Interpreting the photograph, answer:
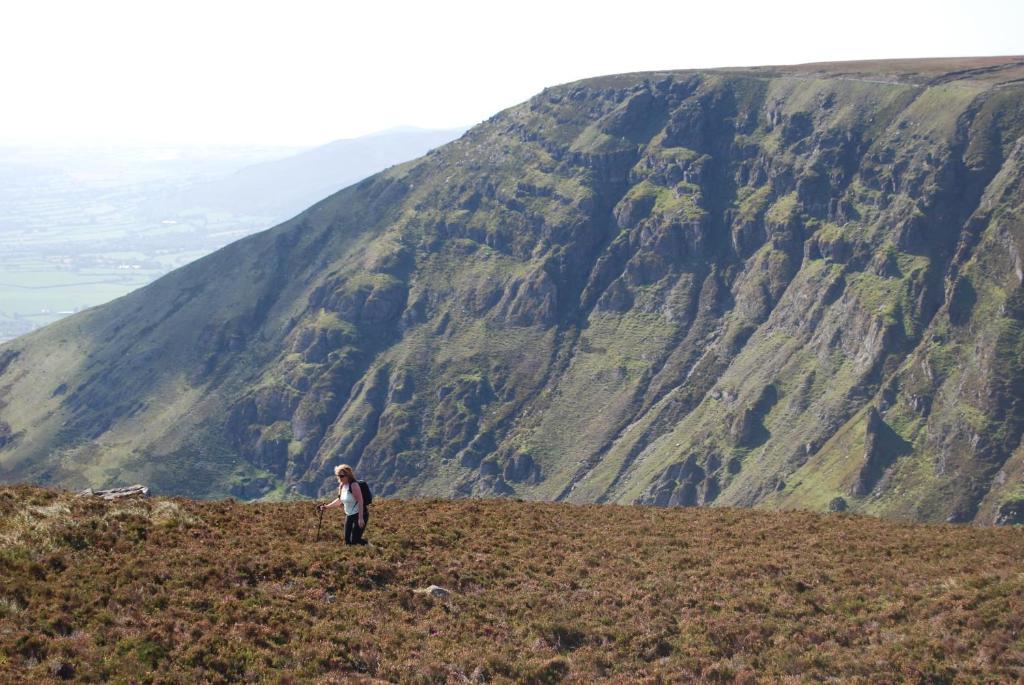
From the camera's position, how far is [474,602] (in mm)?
40719

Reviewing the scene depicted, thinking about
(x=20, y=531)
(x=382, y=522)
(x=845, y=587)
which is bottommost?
(x=845, y=587)

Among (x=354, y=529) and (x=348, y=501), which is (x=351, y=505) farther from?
(x=354, y=529)

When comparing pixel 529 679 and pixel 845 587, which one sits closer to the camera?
pixel 529 679

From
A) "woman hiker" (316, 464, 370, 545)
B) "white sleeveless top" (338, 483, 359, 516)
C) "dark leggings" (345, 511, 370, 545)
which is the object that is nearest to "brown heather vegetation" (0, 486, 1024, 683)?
"dark leggings" (345, 511, 370, 545)

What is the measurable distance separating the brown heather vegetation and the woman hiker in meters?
1.29

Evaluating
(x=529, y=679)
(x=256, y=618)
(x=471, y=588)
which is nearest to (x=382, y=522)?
(x=471, y=588)

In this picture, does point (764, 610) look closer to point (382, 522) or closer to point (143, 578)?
point (382, 522)

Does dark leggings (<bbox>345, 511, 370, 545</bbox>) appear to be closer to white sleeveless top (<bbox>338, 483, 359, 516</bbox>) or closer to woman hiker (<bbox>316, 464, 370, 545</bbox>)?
woman hiker (<bbox>316, 464, 370, 545</bbox>)

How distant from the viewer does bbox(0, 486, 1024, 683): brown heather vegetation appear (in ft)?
112

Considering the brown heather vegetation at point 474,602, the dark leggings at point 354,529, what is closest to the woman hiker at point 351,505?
the dark leggings at point 354,529

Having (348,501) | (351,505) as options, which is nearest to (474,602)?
(351,505)

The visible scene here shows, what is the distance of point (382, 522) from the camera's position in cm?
5050

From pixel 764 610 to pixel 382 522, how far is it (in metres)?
20.7

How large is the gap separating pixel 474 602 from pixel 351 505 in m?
7.69
